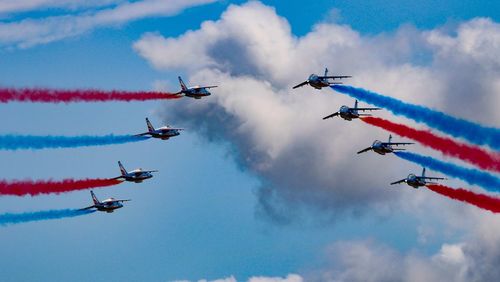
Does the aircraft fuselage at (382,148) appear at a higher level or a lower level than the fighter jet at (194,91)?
lower

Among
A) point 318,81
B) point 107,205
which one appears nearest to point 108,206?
point 107,205

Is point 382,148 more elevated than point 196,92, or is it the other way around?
point 196,92

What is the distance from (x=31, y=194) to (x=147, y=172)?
42.9m

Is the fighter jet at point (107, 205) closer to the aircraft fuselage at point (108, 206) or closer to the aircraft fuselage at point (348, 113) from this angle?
the aircraft fuselage at point (108, 206)

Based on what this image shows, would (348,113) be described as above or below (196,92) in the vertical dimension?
below

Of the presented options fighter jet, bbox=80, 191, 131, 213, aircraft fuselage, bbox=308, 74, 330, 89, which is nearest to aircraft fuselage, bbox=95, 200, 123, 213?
fighter jet, bbox=80, 191, 131, 213

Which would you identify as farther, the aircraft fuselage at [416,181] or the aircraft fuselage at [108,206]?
the aircraft fuselage at [108,206]

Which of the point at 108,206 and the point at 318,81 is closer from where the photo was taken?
the point at 318,81

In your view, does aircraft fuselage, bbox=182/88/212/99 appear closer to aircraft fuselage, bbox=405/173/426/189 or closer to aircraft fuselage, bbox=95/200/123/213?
aircraft fuselage, bbox=95/200/123/213

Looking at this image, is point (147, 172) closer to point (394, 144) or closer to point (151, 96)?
point (151, 96)

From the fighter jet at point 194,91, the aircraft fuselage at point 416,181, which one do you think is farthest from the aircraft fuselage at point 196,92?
the aircraft fuselage at point 416,181

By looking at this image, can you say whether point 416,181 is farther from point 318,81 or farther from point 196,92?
point 196,92

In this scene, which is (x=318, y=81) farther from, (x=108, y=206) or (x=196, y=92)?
(x=108, y=206)

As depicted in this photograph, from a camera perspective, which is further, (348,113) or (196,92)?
(196,92)
